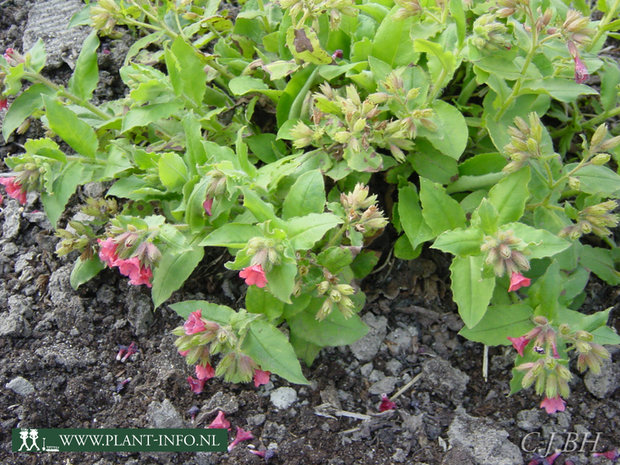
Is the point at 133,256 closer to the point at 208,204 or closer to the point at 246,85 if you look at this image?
the point at 208,204

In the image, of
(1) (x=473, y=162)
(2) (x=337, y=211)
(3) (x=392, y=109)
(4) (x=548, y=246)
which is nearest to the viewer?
(4) (x=548, y=246)

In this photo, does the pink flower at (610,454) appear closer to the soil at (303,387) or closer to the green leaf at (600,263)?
the soil at (303,387)

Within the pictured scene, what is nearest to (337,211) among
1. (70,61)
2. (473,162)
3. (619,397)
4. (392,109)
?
(392,109)

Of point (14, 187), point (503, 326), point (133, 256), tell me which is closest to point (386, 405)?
point (503, 326)

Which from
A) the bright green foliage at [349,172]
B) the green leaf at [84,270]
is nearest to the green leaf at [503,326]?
the bright green foliage at [349,172]

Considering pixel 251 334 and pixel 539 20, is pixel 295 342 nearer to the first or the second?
pixel 251 334
